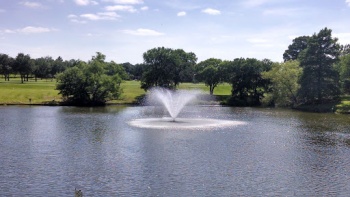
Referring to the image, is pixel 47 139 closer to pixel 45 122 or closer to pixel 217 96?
pixel 45 122

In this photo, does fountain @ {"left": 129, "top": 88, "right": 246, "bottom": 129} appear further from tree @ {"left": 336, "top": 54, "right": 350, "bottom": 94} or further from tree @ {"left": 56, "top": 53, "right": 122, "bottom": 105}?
tree @ {"left": 336, "top": 54, "right": 350, "bottom": 94}

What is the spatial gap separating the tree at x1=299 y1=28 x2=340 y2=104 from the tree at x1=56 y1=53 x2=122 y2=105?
53189 millimetres

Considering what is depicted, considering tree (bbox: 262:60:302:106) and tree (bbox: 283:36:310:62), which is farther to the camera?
tree (bbox: 283:36:310:62)

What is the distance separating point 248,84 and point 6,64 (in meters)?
115

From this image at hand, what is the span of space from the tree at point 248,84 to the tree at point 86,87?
3574 cm

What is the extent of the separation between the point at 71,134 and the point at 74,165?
18.4 metres

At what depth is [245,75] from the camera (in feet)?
381

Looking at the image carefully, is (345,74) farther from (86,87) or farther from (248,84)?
(86,87)

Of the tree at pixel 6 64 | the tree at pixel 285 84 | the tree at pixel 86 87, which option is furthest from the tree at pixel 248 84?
the tree at pixel 6 64

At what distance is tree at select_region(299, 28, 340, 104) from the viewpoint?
96562 millimetres

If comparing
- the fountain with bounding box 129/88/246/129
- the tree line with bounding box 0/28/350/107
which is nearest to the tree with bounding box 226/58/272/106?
the tree line with bounding box 0/28/350/107

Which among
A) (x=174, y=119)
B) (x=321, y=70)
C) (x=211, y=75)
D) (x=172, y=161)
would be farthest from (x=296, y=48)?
(x=172, y=161)

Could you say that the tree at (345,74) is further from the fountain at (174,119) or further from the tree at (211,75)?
the fountain at (174,119)

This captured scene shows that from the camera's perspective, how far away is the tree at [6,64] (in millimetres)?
169312
